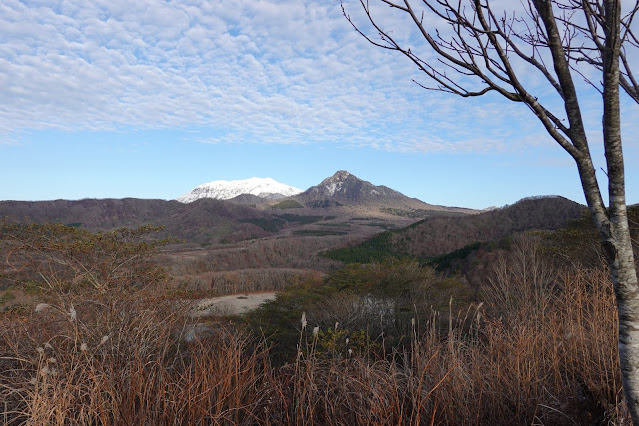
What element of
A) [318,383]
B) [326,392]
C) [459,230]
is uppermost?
[459,230]

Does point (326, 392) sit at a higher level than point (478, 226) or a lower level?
lower

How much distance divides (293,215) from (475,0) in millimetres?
196943

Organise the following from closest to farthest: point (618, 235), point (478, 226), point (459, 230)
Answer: point (618, 235)
point (459, 230)
point (478, 226)

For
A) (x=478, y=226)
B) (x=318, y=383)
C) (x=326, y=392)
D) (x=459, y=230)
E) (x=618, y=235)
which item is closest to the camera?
(x=618, y=235)

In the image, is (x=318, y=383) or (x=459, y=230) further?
(x=459, y=230)

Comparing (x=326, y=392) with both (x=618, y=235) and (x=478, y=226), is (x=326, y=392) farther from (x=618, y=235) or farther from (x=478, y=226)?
(x=478, y=226)

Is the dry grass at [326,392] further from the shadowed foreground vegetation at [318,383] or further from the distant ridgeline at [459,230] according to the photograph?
the distant ridgeline at [459,230]

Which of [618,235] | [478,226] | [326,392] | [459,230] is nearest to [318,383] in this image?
[326,392]

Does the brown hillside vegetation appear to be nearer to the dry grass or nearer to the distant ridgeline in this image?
the distant ridgeline

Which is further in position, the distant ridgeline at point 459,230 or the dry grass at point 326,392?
the distant ridgeline at point 459,230

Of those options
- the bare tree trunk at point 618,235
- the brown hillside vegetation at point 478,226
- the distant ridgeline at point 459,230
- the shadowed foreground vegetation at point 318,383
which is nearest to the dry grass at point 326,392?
the shadowed foreground vegetation at point 318,383

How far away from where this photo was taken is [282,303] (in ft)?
54.7

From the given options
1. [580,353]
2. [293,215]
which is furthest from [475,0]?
[293,215]

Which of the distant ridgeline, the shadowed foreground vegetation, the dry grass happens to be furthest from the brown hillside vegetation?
the dry grass
